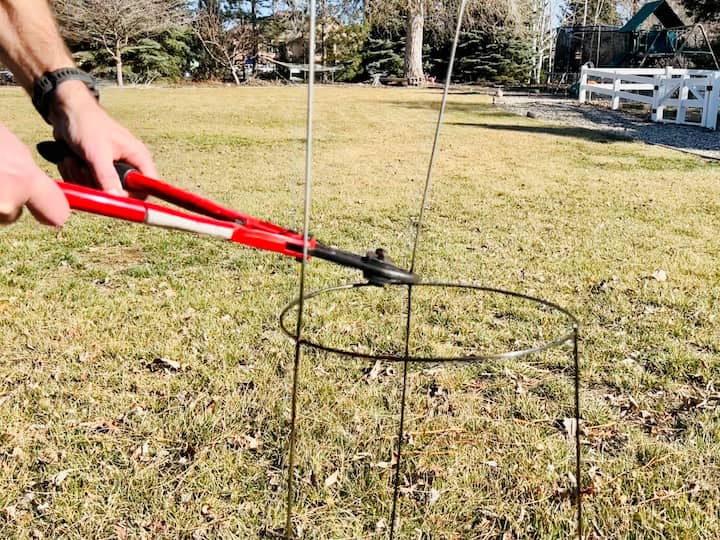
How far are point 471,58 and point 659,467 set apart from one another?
29159mm

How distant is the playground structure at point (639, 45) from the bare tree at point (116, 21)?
15163 mm

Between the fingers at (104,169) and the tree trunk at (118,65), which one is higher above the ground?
the tree trunk at (118,65)

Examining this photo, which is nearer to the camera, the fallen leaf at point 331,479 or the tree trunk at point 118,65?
the fallen leaf at point 331,479

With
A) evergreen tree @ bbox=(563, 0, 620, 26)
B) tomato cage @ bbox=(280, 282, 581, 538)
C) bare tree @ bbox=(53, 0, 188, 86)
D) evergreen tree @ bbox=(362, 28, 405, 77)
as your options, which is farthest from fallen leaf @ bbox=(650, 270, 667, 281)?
evergreen tree @ bbox=(563, 0, 620, 26)

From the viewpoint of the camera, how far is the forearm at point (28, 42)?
1535mm

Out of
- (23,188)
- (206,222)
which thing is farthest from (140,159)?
(23,188)

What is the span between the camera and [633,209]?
5.60 m

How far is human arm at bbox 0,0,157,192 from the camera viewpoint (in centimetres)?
134

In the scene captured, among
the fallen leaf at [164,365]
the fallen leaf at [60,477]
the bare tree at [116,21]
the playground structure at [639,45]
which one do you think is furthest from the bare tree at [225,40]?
the fallen leaf at [60,477]

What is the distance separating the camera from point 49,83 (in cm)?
146

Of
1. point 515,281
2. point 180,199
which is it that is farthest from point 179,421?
point 515,281

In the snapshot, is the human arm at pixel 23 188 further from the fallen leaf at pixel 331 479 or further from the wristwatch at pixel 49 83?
the fallen leaf at pixel 331 479

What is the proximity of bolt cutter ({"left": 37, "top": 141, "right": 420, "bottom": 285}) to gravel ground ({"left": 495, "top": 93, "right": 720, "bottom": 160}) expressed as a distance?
8.29 metres

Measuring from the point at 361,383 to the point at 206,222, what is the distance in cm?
163
